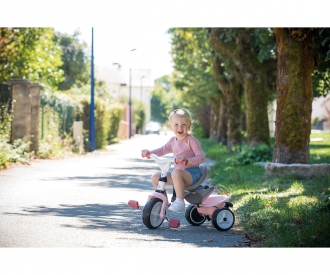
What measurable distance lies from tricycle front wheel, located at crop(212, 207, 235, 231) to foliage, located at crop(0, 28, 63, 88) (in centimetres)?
1450

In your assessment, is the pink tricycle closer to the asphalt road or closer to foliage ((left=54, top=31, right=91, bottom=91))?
the asphalt road

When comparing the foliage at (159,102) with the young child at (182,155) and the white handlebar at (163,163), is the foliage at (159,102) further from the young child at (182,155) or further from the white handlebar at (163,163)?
the white handlebar at (163,163)

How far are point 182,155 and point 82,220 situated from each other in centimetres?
139

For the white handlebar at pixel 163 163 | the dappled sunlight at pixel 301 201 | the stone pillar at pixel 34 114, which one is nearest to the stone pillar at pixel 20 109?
the stone pillar at pixel 34 114

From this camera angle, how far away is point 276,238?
6.05 m

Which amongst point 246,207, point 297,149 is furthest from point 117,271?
point 297,149

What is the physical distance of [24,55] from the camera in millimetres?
24547

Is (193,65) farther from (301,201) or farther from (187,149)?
(187,149)

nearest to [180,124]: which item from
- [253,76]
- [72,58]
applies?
[253,76]

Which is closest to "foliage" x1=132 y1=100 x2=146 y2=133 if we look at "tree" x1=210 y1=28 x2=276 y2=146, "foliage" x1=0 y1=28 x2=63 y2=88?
"foliage" x1=0 y1=28 x2=63 y2=88

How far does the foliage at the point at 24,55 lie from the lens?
22703 millimetres

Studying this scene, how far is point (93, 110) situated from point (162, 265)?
20.8m

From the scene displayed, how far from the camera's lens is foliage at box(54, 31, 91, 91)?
163 ft
